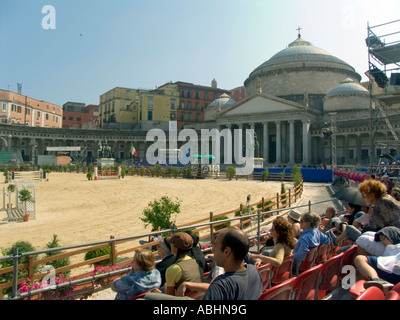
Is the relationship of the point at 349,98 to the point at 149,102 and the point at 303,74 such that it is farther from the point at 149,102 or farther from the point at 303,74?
the point at 149,102

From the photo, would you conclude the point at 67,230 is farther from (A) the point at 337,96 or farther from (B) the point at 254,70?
(B) the point at 254,70

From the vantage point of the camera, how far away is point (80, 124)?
3693 inches

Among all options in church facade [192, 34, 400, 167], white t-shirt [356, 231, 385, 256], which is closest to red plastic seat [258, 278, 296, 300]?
white t-shirt [356, 231, 385, 256]

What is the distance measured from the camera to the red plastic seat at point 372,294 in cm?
290

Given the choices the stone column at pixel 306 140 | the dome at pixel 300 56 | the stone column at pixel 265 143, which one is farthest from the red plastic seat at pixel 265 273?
the dome at pixel 300 56

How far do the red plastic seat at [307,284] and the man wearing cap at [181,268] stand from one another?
1.20 meters

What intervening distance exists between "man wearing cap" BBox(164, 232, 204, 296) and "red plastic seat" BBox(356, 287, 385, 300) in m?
1.93

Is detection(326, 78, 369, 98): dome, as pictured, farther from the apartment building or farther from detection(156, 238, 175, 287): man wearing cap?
the apartment building

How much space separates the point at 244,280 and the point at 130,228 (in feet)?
37.0

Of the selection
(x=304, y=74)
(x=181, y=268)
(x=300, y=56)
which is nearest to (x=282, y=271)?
(x=181, y=268)

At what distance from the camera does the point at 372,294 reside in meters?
2.99

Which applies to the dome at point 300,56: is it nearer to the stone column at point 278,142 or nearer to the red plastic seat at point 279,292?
the stone column at point 278,142

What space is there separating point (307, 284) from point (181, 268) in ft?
5.26

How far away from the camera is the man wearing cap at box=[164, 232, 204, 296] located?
3.94 meters
